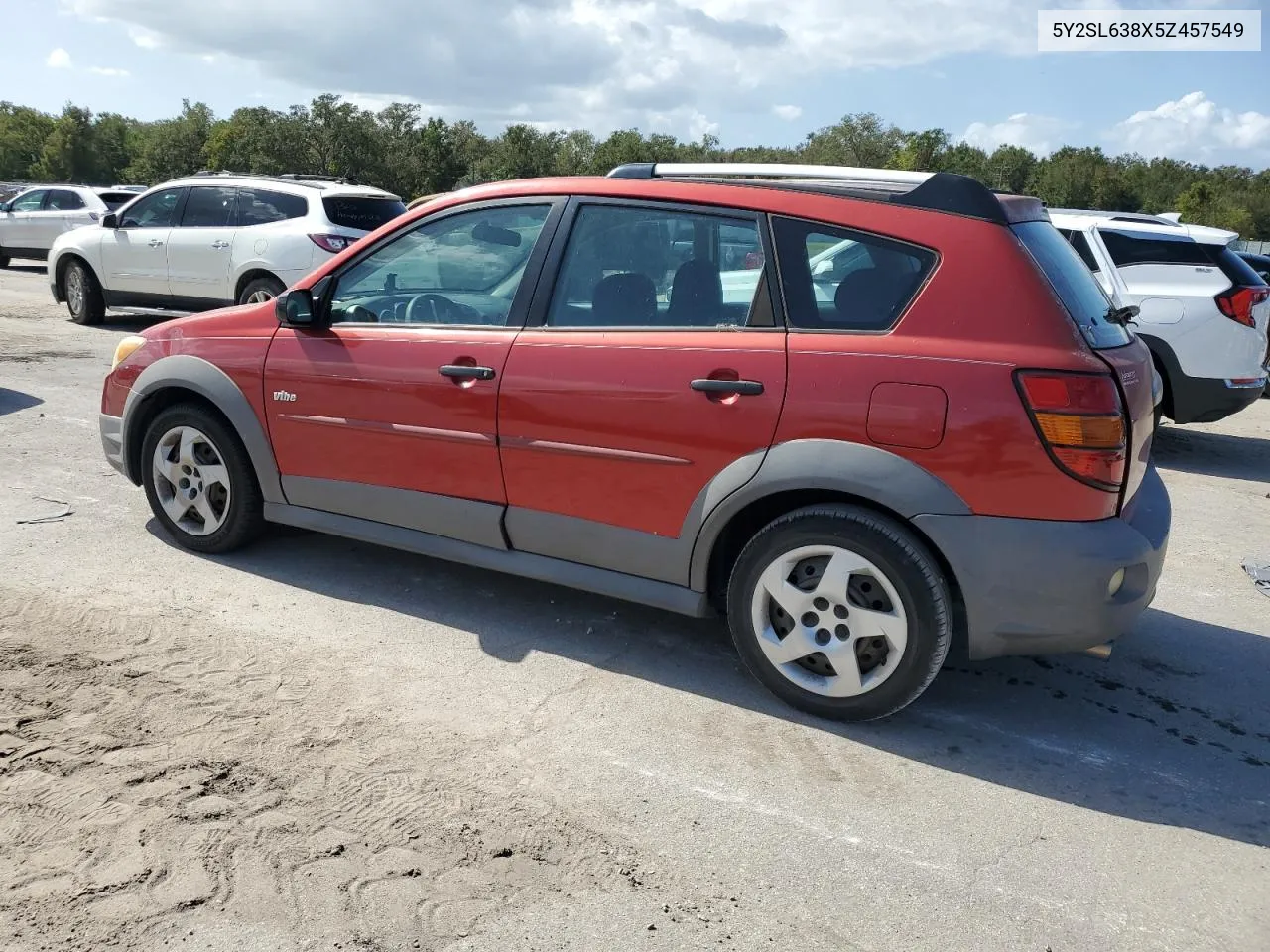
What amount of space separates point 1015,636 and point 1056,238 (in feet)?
4.98

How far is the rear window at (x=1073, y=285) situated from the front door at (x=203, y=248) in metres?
9.87

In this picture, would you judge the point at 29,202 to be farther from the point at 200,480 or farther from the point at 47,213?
the point at 200,480

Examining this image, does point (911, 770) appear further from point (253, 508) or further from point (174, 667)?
point (253, 508)

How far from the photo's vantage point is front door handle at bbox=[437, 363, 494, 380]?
409cm

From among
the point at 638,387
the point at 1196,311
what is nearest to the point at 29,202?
the point at 1196,311

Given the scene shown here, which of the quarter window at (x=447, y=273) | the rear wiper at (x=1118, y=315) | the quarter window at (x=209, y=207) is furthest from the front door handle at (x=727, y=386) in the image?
the quarter window at (x=209, y=207)

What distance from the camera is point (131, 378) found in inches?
198

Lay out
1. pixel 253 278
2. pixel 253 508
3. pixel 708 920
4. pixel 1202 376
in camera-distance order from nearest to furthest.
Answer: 1. pixel 708 920
2. pixel 253 508
3. pixel 1202 376
4. pixel 253 278

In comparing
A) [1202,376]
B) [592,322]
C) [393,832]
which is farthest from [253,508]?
[1202,376]

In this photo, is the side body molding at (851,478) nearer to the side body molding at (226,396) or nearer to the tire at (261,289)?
the side body molding at (226,396)

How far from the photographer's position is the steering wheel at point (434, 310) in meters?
4.34

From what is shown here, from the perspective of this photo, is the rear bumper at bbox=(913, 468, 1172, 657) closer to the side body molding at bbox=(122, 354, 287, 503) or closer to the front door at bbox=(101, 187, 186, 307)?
the side body molding at bbox=(122, 354, 287, 503)

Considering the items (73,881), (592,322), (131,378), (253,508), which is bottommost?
(73,881)

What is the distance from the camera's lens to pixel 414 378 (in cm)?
425
